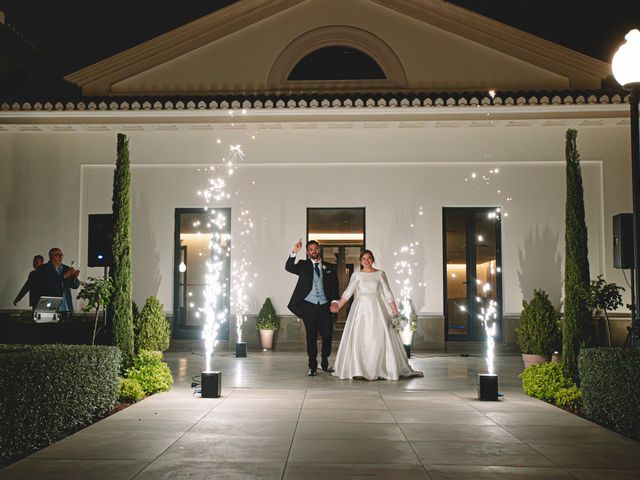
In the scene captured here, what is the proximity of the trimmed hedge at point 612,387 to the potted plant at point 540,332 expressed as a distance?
468 cm

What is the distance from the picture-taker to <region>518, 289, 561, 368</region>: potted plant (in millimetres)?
11531

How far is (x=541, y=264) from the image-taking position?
47.7ft

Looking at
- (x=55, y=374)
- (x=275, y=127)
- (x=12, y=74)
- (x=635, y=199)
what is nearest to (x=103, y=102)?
(x=275, y=127)

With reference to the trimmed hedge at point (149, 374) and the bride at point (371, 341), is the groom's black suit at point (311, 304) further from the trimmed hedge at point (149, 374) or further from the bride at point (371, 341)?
the trimmed hedge at point (149, 374)

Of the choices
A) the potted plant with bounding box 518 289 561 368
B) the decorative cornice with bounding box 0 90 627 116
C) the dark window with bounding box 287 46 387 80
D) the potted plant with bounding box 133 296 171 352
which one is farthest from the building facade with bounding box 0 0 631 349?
the potted plant with bounding box 518 289 561 368

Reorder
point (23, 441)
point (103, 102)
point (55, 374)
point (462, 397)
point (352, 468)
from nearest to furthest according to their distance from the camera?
point (352, 468) < point (23, 441) < point (55, 374) < point (462, 397) < point (103, 102)

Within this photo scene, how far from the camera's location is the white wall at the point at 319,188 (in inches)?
573

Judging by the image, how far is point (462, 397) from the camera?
815 cm

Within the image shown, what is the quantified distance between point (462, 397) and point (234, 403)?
9.25ft

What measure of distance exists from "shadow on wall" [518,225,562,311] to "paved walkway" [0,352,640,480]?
20.5ft

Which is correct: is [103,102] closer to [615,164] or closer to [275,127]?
[275,127]

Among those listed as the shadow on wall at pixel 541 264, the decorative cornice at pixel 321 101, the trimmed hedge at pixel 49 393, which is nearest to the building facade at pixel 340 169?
the shadow on wall at pixel 541 264

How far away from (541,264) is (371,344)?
632 centimetres

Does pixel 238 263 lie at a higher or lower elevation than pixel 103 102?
lower
